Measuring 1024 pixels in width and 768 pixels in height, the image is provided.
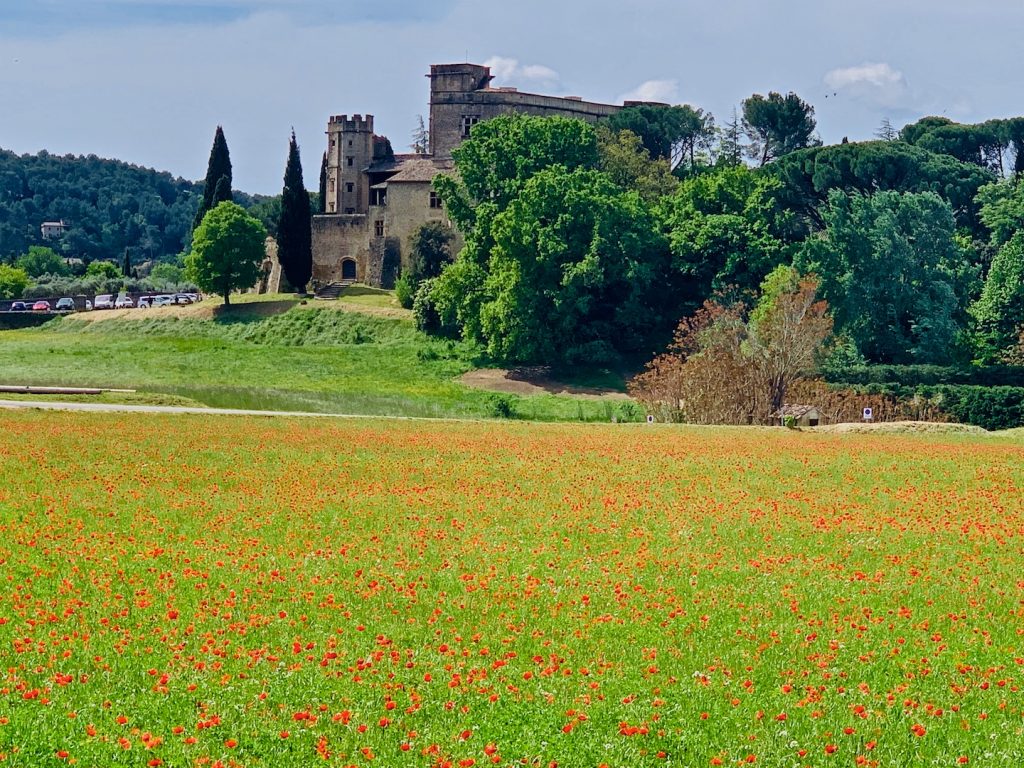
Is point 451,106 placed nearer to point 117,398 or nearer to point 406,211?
point 406,211

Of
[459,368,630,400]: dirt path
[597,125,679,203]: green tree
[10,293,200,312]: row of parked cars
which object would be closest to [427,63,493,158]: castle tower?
[597,125,679,203]: green tree

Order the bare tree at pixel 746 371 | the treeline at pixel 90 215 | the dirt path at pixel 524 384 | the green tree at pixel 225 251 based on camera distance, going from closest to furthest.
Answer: the bare tree at pixel 746 371, the dirt path at pixel 524 384, the green tree at pixel 225 251, the treeline at pixel 90 215

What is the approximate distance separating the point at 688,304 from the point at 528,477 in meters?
43.9

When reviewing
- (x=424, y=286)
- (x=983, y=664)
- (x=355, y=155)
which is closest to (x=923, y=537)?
(x=983, y=664)

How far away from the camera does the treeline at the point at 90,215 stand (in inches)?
7013

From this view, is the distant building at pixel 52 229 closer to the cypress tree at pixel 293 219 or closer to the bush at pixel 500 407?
the cypress tree at pixel 293 219

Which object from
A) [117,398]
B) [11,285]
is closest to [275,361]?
[117,398]

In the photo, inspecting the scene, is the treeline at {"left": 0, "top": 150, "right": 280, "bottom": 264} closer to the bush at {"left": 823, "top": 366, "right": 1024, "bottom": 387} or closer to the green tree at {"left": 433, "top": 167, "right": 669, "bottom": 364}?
the green tree at {"left": 433, "top": 167, "right": 669, "bottom": 364}

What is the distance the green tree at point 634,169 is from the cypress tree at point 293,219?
1872 cm

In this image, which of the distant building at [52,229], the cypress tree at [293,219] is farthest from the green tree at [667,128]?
the distant building at [52,229]

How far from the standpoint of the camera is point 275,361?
233ft

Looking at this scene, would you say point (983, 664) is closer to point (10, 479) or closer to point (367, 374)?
point (10, 479)

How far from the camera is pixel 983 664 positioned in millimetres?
14289

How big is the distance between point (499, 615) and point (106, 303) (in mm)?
86318
